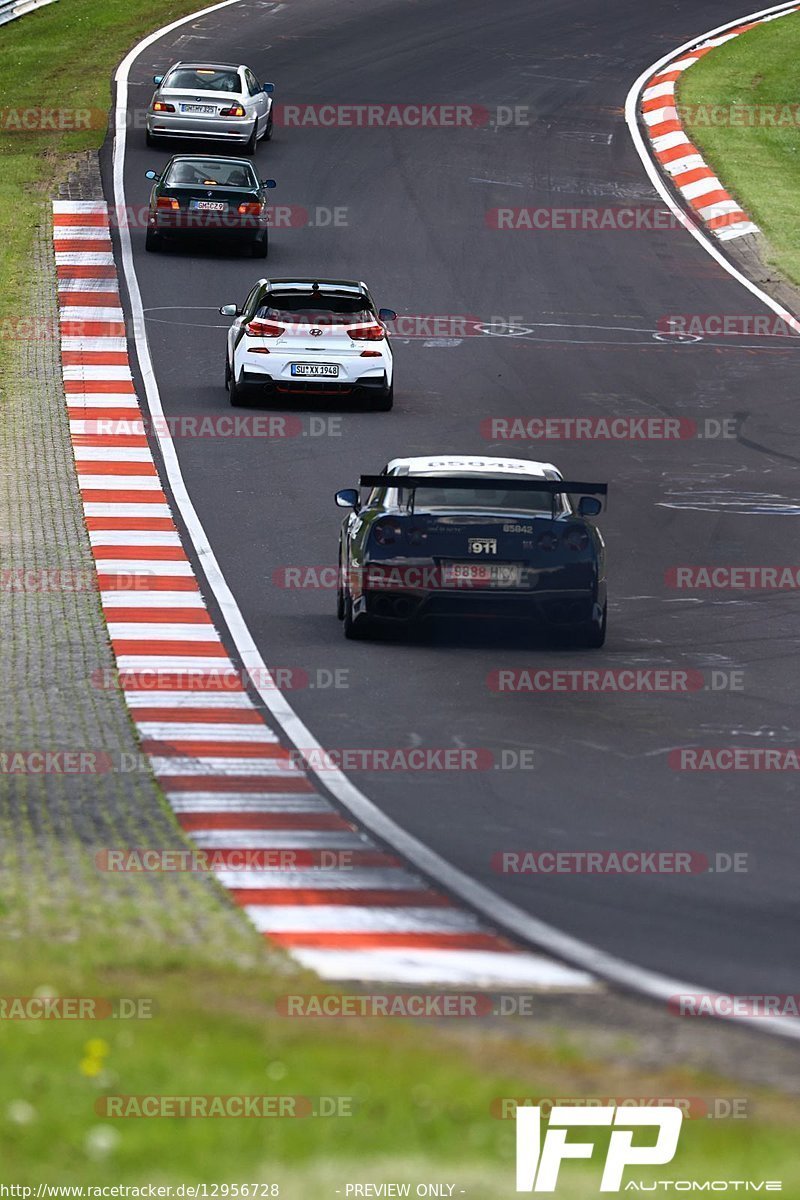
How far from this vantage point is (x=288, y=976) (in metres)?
8.14

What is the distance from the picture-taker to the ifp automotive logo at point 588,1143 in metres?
6.13

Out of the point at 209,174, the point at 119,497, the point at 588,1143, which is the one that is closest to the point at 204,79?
the point at 209,174

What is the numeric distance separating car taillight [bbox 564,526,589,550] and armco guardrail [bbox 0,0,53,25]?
1528 inches

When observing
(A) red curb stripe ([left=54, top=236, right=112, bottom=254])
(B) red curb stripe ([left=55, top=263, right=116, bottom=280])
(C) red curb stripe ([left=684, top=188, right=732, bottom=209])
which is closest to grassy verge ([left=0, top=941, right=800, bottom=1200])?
(B) red curb stripe ([left=55, top=263, right=116, bottom=280])

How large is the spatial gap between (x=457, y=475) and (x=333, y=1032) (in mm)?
8842

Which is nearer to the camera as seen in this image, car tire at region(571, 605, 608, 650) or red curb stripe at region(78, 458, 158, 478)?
car tire at region(571, 605, 608, 650)

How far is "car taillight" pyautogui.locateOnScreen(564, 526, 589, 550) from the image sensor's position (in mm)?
15477

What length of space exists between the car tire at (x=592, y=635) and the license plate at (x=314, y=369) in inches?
403

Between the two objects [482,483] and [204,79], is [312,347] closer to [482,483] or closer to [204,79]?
[482,483]

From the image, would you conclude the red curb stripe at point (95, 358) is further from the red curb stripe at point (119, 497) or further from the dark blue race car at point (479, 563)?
the dark blue race car at point (479, 563)

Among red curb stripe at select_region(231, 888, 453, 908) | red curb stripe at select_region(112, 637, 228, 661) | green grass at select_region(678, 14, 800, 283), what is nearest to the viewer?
red curb stripe at select_region(231, 888, 453, 908)

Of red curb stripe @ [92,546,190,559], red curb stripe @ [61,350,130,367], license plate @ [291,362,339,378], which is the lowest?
red curb stripe @ [61,350,130,367]

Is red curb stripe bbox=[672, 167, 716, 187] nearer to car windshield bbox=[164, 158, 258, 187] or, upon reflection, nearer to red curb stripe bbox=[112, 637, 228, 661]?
car windshield bbox=[164, 158, 258, 187]

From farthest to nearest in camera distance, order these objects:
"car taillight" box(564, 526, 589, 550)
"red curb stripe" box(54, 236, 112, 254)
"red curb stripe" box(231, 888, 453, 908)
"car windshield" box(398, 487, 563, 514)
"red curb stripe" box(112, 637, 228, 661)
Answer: "red curb stripe" box(54, 236, 112, 254) < "car windshield" box(398, 487, 563, 514) < "car taillight" box(564, 526, 589, 550) < "red curb stripe" box(112, 637, 228, 661) < "red curb stripe" box(231, 888, 453, 908)
